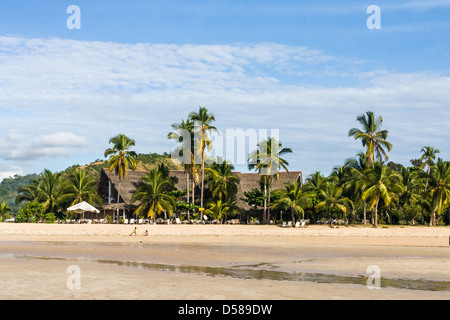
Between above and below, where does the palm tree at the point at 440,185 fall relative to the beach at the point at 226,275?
above

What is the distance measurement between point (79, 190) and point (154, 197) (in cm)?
990

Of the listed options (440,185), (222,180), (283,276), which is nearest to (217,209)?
(222,180)

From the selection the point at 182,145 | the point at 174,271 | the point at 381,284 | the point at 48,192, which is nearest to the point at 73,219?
the point at 48,192

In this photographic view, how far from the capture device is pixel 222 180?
49781 mm

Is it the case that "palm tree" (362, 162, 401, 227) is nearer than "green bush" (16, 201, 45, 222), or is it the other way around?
"palm tree" (362, 162, 401, 227)

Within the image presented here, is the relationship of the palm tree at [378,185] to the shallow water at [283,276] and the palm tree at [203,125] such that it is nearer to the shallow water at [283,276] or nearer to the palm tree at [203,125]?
the palm tree at [203,125]

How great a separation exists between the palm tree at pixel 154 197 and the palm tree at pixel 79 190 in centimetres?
695

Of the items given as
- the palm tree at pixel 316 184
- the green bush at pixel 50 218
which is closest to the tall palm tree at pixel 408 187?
the palm tree at pixel 316 184

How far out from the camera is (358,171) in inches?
1982

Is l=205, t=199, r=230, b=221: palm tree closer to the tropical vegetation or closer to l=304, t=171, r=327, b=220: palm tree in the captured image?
the tropical vegetation

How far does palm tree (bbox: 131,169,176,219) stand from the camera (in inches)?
1852

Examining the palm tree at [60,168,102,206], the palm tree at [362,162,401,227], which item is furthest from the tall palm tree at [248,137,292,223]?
the palm tree at [60,168,102,206]

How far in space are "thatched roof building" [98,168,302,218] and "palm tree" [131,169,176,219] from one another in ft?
14.8

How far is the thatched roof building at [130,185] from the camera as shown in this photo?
53.4m
